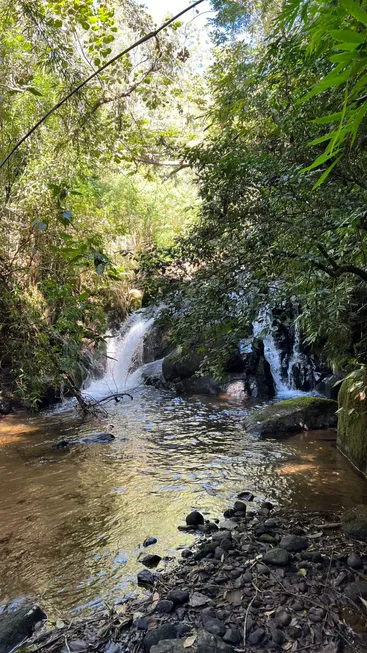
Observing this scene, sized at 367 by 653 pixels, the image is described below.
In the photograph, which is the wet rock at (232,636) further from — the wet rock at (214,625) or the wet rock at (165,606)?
the wet rock at (165,606)

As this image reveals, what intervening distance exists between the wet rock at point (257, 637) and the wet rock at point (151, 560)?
1.20 meters

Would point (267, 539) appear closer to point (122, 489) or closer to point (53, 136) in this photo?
point (122, 489)

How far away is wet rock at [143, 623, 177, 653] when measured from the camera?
8.13 ft

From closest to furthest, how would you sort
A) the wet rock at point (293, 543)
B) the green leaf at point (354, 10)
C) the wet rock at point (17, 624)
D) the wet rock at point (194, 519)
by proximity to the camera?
the green leaf at point (354, 10)
the wet rock at point (17, 624)
the wet rock at point (293, 543)
the wet rock at point (194, 519)

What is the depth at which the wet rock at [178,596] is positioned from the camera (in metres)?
2.87

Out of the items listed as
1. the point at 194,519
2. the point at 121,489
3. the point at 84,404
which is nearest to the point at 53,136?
the point at 84,404

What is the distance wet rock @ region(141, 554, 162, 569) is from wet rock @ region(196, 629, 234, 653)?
1.12 metres

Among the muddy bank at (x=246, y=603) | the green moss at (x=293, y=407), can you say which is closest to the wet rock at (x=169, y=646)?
the muddy bank at (x=246, y=603)

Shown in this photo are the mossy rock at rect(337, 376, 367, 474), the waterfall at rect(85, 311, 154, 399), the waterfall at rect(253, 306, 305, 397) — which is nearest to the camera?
the mossy rock at rect(337, 376, 367, 474)

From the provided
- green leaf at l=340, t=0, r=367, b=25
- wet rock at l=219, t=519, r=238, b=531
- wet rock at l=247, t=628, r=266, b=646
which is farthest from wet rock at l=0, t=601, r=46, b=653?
green leaf at l=340, t=0, r=367, b=25

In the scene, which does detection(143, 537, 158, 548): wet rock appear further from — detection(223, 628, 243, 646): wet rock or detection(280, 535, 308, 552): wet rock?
detection(223, 628, 243, 646): wet rock

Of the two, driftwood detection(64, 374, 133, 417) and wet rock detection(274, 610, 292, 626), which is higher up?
driftwood detection(64, 374, 133, 417)

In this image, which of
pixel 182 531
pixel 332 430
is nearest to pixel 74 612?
pixel 182 531

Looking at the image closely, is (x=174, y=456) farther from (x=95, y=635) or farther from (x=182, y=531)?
(x=95, y=635)
